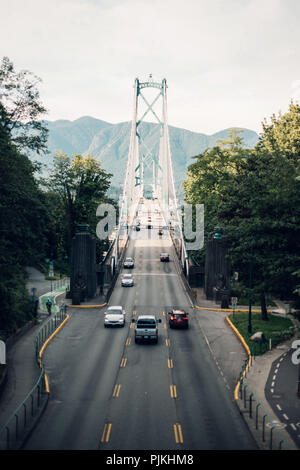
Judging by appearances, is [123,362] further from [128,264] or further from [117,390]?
[128,264]

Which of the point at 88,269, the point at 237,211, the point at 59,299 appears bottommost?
the point at 59,299

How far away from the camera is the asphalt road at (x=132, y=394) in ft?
60.2

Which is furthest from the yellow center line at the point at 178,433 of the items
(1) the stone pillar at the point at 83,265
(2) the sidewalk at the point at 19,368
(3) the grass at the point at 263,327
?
(1) the stone pillar at the point at 83,265

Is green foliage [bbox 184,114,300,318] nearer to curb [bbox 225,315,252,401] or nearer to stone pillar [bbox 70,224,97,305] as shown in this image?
curb [bbox 225,315,252,401]

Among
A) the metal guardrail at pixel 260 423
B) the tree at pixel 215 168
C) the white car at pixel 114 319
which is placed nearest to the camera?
the metal guardrail at pixel 260 423

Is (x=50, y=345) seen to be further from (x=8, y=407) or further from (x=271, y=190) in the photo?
(x=271, y=190)

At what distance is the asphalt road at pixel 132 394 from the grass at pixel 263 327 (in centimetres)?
316

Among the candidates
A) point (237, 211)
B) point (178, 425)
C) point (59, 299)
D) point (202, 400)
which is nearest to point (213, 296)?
point (237, 211)

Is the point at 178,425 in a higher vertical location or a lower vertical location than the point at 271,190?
lower

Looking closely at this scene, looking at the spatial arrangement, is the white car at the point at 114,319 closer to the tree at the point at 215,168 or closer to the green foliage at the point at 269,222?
the green foliage at the point at 269,222

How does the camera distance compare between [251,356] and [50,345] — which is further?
[50,345]

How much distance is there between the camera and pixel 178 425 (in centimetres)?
1967

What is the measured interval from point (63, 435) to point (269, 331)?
A: 21.1 m
